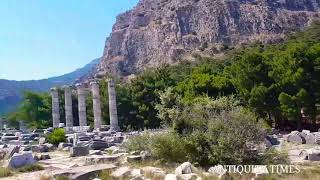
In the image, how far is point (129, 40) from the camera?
492 feet

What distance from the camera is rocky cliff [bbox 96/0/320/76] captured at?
11950 centimetres

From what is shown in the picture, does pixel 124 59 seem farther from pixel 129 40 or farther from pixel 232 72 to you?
pixel 232 72

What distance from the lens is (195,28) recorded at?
134500 millimetres

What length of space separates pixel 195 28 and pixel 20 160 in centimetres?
12101

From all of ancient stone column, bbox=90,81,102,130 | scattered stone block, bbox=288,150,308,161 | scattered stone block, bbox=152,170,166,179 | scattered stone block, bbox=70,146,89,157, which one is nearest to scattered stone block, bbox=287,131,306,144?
scattered stone block, bbox=288,150,308,161

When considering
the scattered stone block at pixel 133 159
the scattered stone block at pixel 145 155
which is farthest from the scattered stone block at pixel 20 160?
the scattered stone block at pixel 145 155

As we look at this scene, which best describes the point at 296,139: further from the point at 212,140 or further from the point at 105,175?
the point at 105,175

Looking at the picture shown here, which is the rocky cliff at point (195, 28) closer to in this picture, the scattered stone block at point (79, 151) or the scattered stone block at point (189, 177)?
the scattered stone block at point (79, 151)

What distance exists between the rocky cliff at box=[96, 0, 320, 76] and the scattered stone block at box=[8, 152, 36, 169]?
9379cm

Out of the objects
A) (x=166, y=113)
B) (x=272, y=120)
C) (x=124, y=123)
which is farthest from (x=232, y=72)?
(x=166, y=113)

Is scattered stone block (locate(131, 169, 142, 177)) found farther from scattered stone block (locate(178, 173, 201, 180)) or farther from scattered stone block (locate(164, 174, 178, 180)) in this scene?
scattered stone block (locate(178, 173, 201, 180))

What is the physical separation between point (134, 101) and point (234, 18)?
85512 mm

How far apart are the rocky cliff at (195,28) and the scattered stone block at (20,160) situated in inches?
3692

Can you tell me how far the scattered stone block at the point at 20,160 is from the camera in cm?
1579
